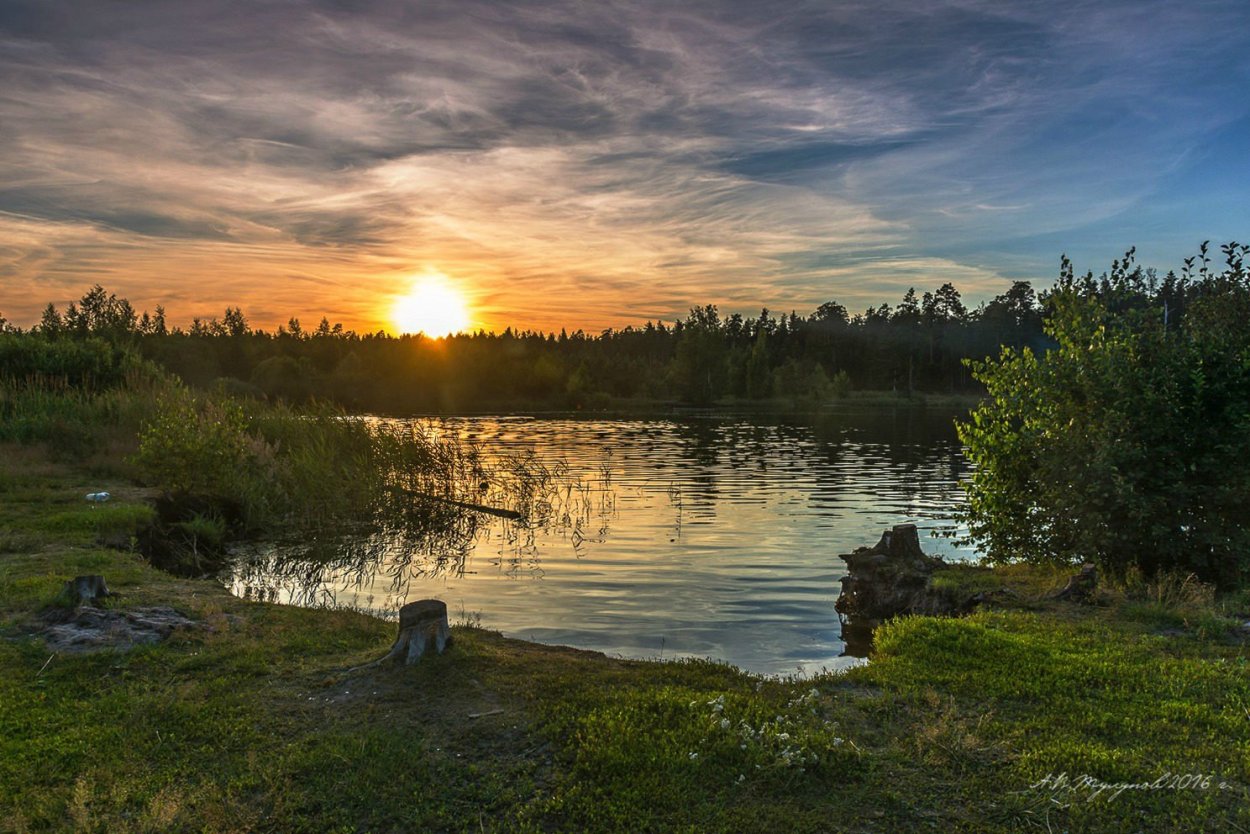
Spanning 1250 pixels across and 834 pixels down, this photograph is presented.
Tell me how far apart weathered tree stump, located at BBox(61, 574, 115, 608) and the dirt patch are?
0.30m

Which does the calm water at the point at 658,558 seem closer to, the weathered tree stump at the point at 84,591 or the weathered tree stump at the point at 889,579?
the weathered tree stump at the point at 889,579

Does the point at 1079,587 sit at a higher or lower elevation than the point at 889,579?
higher

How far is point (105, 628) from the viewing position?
9.89 m

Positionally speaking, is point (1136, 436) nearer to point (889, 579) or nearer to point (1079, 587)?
point (1079, 587)

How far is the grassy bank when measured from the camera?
19.9 feet

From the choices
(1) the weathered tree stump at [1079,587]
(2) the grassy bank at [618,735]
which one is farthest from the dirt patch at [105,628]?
(1) the weathered tree stump at [1079,587]

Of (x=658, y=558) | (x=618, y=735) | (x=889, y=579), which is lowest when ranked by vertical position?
(x=658, y=558)

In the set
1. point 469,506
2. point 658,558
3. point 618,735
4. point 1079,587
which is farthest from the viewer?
point 469,506

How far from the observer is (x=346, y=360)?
131875 millimetres

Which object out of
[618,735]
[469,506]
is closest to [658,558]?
[469,506]

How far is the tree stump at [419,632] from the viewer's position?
873 cm

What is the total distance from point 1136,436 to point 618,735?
422 inches

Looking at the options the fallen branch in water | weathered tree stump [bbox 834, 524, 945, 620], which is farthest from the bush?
the fallen branch in water

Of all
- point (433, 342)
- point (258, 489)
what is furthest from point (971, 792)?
point (433, 342)
